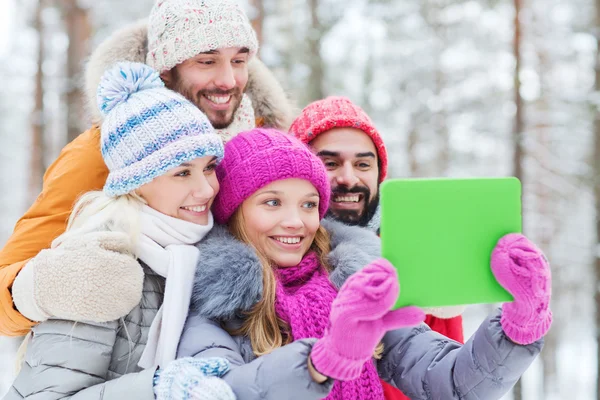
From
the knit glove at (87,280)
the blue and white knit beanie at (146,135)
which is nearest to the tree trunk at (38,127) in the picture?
the blue and white knit beanie at (146,135)

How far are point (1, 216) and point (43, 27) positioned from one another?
15.0 m

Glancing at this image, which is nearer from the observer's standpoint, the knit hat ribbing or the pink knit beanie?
the pink knit beanie

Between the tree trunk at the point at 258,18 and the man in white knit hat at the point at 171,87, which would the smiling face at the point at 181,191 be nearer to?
the man in white knit hat at the point at 171,87

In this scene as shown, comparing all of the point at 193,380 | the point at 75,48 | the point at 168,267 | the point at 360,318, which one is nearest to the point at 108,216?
the point at 168,267

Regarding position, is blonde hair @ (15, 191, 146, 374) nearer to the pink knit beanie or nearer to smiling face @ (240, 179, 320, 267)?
the pink knit beanie

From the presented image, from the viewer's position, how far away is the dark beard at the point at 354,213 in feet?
9.55

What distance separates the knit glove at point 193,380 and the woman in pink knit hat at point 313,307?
50mm

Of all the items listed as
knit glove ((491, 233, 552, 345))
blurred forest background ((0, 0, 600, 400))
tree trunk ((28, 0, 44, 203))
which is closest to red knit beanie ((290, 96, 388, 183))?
knit glove ((491, 233, 552, 345))

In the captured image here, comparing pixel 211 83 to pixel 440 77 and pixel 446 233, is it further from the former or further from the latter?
pixel 440 77

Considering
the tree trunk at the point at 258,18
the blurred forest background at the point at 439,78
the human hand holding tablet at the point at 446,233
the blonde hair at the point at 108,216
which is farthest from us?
the blurred forest background at the point at 439,78

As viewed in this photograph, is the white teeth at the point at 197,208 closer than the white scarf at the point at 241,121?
Yes

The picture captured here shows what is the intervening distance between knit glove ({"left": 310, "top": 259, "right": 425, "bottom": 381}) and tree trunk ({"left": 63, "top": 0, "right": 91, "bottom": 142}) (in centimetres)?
613

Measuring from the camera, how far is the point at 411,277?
1.61 meters

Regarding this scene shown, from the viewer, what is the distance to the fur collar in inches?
79.5
